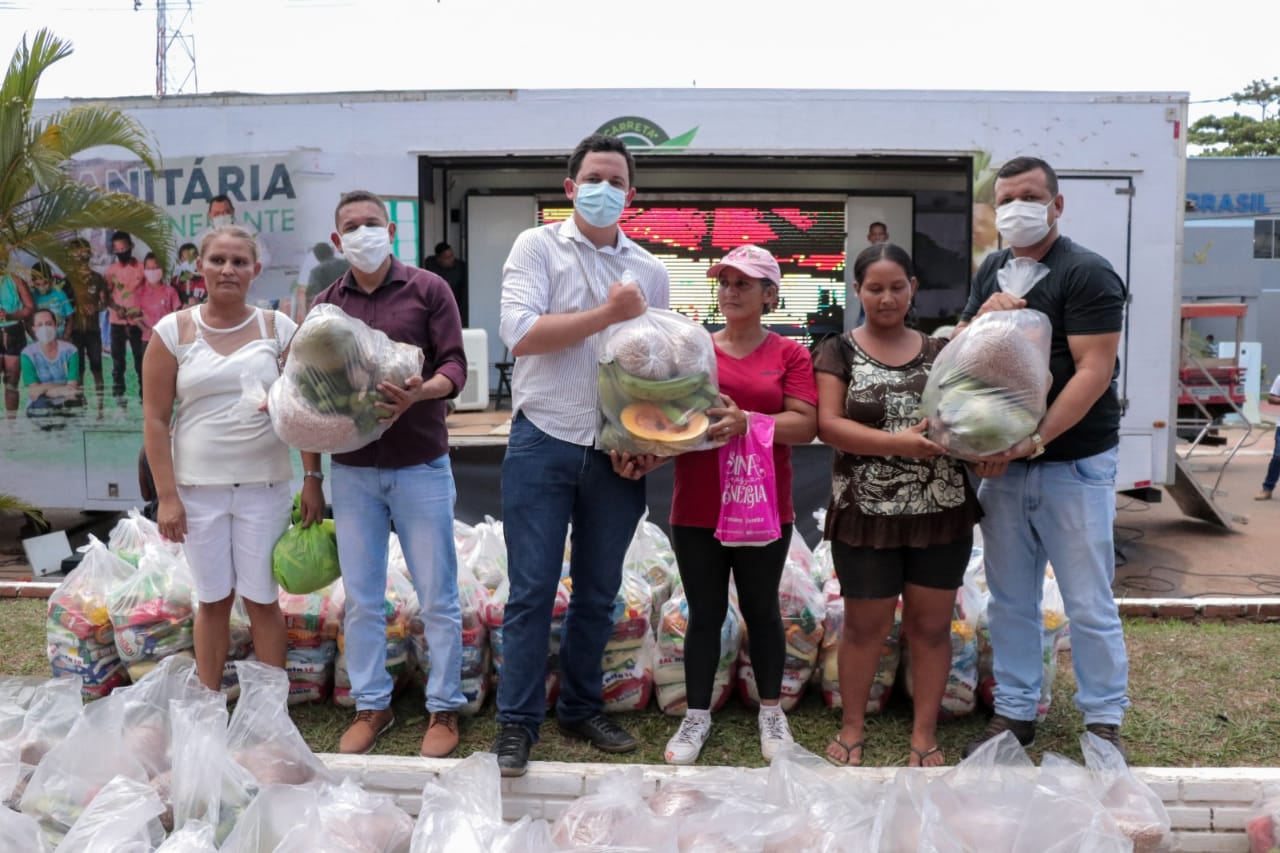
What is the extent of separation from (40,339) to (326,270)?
2.24 metres

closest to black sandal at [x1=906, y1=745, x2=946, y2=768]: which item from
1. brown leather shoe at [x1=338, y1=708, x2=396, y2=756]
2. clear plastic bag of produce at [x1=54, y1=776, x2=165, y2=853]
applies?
brown leather shoe at [x1=338, y1=708, x2=396, y2=756]

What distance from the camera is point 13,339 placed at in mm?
6922

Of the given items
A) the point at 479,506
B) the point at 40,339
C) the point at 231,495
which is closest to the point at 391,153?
the point at 479,506

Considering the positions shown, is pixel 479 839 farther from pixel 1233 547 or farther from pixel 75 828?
pixel 1233 547

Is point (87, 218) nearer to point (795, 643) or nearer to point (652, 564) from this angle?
point (652, 564)

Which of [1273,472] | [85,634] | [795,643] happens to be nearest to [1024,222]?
[795,643]

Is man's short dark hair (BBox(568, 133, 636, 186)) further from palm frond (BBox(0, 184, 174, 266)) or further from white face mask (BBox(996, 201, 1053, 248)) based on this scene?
palm frond (BBox(0, 184, 174, 266))

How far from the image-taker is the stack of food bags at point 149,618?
3.48 m

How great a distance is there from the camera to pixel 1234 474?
11102 millimetres

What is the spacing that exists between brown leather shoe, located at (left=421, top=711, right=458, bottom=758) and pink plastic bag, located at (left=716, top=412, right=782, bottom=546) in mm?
1080

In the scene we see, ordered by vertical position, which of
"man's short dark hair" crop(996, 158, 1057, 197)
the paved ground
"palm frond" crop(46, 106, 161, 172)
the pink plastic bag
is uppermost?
"palm frond" crop(46, 106, 161, 172)

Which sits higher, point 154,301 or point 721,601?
point 154,301

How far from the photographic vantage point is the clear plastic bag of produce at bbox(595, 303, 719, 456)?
269 cm

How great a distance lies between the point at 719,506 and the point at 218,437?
5.11 feet
